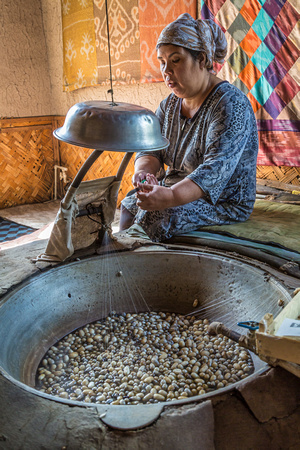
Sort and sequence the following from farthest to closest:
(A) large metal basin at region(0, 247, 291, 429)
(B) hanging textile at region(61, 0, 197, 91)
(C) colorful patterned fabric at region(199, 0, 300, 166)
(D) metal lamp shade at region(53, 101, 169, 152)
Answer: (B) hanging textile at region(61, 0, 197, 91) → (C) colorful patterned fabric at region(199, 0, 300, 166) → (A) large metal basin at region(0, 247, 291, 429) → (D) metal lamp shade at region(53, 101, 169, 152)

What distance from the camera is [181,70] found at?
7.23 ft

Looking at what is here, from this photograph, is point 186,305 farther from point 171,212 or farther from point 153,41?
point 153,41

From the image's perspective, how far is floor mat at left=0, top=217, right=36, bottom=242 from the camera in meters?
4.42

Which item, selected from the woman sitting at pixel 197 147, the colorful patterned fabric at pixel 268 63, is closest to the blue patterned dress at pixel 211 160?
the woman sitting at pixel 197 147

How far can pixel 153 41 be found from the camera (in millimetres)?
3902

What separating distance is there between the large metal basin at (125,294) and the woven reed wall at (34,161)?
2.60 metres

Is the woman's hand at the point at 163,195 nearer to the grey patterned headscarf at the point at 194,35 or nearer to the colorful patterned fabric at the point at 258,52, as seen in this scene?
the grey patterned headscarf at the point at 194,35

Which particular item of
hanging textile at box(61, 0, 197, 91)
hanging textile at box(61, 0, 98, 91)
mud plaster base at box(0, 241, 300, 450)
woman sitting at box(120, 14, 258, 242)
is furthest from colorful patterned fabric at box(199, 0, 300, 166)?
→ mud plaster base at box(0, 241, 300, 450)

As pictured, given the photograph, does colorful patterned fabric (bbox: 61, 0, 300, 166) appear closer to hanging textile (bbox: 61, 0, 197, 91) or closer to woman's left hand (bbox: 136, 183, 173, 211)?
hanging textile (bbox: 61, 0, 197, 91)

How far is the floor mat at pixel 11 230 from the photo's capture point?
4422 mm

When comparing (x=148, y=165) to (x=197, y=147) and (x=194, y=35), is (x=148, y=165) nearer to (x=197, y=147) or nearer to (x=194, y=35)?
(x=197, y=147)

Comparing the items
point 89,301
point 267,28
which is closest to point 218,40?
point 267,28

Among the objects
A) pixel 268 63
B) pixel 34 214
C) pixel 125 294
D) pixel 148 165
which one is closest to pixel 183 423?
pixel 125 294

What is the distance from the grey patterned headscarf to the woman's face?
0.04 meters
